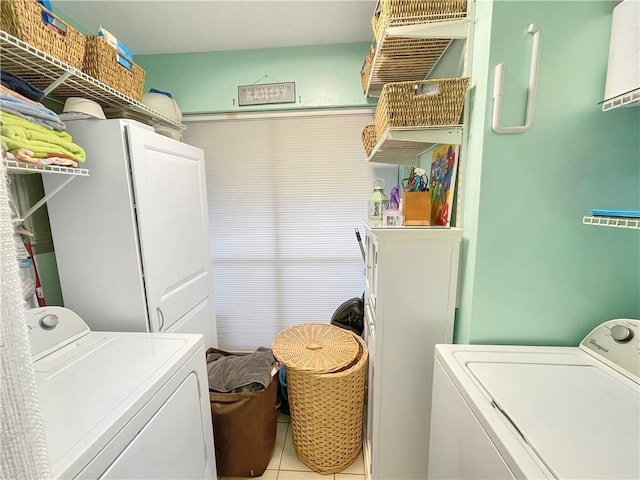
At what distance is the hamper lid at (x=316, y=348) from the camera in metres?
1.49

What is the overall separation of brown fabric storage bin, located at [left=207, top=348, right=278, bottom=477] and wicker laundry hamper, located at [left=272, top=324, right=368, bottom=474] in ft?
0.56

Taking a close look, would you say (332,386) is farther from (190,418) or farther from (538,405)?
(538,405)

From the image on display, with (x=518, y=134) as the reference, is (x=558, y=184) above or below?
below

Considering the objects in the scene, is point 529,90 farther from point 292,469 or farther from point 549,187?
point 292,469

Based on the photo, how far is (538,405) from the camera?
780mm

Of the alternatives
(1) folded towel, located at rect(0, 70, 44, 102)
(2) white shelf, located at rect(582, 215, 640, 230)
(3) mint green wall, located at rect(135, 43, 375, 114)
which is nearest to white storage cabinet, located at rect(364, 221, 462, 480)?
(2) white shelf, located at rect(582, 215, 640, 230)

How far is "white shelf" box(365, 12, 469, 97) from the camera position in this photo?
115cm

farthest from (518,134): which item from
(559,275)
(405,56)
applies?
(405,56)

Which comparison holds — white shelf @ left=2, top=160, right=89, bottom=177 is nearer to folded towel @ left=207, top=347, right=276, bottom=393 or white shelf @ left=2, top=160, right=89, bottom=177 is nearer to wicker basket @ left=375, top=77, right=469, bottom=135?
folded towel @ left=207, top=347, right=276, bottom=393

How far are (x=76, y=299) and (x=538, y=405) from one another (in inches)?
77.9

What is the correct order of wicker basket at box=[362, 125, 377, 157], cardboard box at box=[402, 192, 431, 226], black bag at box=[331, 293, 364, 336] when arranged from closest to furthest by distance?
cardboard box at box=[402, 192, 431, 226]
wicker basket at box=[362, 125, 377, 157]
black bag at box=[331, 293, 364, 336]

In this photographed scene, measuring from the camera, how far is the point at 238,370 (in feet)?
5.36

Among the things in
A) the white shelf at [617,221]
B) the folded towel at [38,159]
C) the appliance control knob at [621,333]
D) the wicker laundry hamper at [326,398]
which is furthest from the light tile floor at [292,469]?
the folded towel at [38,159]

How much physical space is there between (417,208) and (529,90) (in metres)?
0.57
